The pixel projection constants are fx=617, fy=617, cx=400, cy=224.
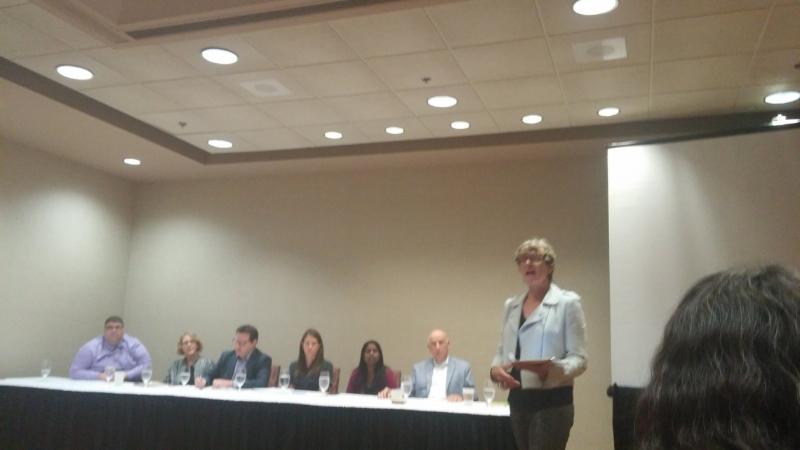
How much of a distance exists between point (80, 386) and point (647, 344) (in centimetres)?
398

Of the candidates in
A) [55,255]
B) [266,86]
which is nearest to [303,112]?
[266,86]

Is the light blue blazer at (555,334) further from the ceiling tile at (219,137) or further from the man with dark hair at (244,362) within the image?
the ceiling tile at (219,137)

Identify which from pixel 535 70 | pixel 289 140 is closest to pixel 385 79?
pixel 535 70

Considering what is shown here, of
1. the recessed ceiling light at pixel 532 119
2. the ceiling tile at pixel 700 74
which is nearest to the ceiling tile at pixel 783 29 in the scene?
the ceiling tile at pixel 700 74

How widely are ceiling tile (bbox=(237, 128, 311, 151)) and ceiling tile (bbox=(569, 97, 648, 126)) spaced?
8.10 feet

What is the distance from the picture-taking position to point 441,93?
448 centimetres

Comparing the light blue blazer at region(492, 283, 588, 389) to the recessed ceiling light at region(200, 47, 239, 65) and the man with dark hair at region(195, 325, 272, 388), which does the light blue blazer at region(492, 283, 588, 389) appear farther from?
the man with dark hair at region(195, 325, 272, 388)

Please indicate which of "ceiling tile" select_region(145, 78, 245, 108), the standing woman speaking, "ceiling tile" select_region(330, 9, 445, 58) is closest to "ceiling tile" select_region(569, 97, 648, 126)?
"ceiling tile" select_region(330, 9, 445, 58)

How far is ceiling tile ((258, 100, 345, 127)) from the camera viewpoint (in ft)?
15.9

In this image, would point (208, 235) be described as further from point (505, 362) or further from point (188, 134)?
point (505, 362)

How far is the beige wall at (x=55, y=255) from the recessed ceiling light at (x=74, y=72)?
6.22 feet

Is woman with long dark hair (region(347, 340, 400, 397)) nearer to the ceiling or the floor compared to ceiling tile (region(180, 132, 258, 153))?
nearer to the floor

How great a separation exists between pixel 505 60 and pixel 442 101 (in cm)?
83

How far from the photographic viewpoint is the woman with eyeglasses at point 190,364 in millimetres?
5184
